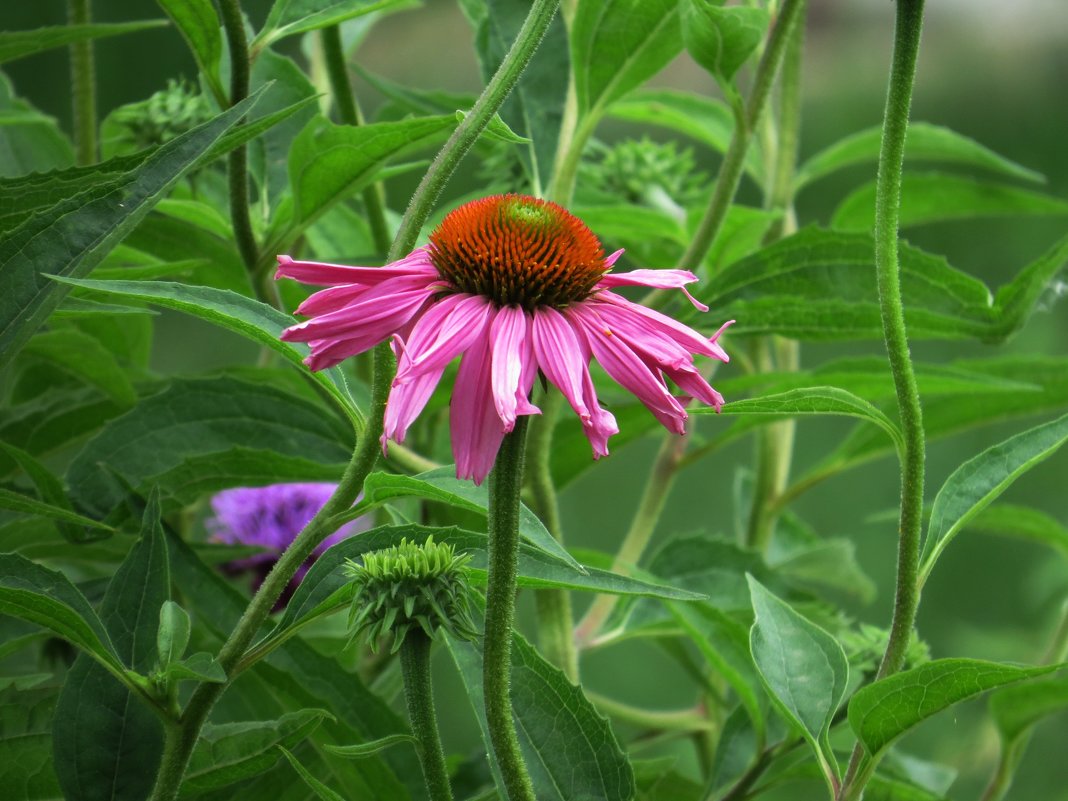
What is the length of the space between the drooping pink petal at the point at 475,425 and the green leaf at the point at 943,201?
1.31ft

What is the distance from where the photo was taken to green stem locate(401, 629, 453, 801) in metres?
0.34

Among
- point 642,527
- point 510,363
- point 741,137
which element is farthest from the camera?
point 642,527

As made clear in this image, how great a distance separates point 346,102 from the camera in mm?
544

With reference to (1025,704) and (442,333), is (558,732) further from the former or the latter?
(1025,704)

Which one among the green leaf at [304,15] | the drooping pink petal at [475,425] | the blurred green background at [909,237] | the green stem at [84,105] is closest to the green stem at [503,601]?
the drooping pink petal at [475,425]

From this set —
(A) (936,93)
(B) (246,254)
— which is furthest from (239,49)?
(A) (936,93)

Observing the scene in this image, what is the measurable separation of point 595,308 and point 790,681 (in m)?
0.14

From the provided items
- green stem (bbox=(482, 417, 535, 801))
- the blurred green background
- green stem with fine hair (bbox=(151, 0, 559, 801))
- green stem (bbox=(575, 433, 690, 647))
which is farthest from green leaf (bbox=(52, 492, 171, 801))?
the blurred green background

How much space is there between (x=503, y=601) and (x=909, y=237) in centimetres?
154

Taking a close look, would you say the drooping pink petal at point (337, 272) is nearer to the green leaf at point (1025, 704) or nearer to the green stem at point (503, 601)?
the green stem at point (503, 601)

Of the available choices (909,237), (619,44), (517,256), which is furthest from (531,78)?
(909,237)

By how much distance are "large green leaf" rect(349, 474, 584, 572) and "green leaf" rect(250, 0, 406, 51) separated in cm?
18

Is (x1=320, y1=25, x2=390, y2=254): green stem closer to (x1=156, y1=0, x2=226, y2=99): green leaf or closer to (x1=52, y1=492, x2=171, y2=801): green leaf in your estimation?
(x1=156, y1=0, x2=226, y2=99): green leaf

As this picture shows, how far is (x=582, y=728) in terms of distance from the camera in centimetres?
38
